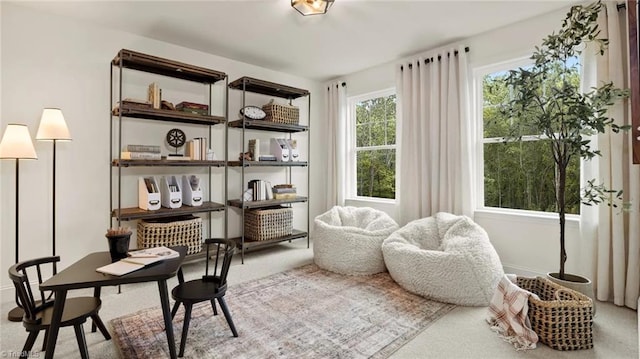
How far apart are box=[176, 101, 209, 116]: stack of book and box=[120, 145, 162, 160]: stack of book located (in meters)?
0.51

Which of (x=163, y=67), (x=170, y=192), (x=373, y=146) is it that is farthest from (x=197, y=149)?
(x=373, y=146)

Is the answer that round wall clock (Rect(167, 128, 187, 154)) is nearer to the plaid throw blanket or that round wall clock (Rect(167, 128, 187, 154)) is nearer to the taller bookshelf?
the taller bookshelf

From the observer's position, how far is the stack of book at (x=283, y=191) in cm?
421

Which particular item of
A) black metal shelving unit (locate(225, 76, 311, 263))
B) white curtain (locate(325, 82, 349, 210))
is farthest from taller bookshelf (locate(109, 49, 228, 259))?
white curtain (locate(325, 82, 349, 210))

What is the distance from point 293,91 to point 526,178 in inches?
113

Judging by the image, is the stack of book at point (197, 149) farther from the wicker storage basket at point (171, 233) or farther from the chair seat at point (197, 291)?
the chair seat at point (197, 291)

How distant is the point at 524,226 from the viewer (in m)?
3.12

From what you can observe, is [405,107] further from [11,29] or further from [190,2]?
[11,29]

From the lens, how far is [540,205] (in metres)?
3.14

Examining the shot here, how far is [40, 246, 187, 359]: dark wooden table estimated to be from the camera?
4.96ft

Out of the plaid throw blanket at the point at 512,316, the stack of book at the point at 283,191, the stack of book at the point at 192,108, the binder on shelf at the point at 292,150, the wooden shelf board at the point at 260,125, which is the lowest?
the plaid throw blanket at the point at 512,316

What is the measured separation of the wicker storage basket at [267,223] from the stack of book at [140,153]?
4.39 feet

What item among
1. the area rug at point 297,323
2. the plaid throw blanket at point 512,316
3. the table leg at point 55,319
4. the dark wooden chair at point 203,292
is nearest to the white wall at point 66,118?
the area rug at point 297,323

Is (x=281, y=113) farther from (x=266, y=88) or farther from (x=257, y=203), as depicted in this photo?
(x=257, y=203)
